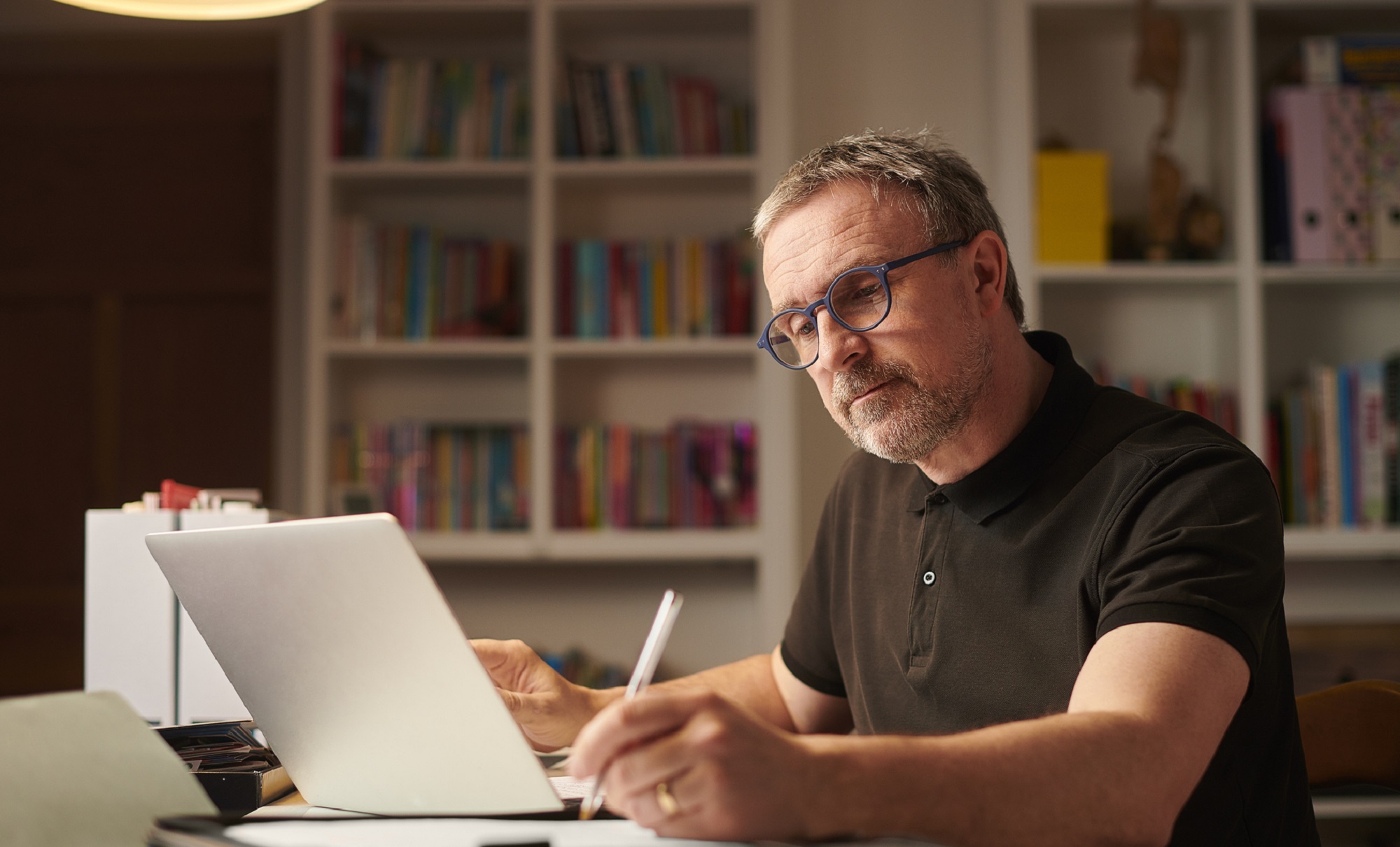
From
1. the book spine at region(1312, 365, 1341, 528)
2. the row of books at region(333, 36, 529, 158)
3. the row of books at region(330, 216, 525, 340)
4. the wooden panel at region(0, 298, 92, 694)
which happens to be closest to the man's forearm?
the book spine at region(1312, 365, 1341, 528)

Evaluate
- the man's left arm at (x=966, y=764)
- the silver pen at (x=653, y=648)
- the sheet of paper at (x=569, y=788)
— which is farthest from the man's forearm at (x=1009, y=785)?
the sheet of paper at (x=569, y=788)

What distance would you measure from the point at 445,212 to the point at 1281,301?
225 cm

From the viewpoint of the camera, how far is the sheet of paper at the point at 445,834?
659 mm

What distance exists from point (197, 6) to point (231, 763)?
0.84 metres

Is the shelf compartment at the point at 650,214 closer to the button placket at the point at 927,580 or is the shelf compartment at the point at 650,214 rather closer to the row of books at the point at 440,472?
the row of books at the point at 440,472

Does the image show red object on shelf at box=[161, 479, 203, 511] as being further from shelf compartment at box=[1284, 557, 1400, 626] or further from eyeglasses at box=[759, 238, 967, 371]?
shelf compartment at box=[1284, 557, 1400, 626]

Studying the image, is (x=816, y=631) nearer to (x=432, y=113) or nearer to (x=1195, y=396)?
(x=1195, y=396)

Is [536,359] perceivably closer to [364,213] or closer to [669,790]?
[364,213]

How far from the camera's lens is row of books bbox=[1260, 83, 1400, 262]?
2541 mm

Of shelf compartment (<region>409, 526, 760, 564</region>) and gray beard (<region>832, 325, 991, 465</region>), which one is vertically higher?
gray beard (<region>832, 325, 991, 465</region>)

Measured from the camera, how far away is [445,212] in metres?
2.96

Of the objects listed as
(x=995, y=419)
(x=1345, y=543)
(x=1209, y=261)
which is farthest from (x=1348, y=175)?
(x=995, y=419)

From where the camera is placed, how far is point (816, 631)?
1427 mm

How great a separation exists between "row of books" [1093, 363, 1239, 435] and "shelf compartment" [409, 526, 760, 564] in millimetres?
1010
